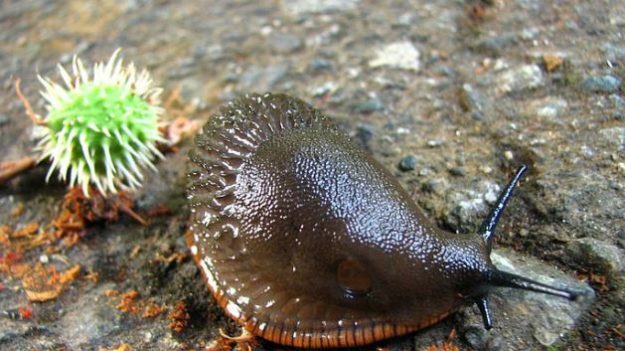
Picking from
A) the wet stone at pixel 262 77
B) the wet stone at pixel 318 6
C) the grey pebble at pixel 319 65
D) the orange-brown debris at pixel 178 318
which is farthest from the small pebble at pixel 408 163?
the wet stone at pixel 318 6

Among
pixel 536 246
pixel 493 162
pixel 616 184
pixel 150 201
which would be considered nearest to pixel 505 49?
pixel 493 162

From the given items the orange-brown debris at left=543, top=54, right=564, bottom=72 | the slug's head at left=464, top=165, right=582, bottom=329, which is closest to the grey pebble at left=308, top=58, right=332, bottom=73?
the orange-brown debris at left=543, top=54, right=564, bottom=72

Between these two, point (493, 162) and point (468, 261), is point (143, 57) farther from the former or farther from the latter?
point (468, 261)

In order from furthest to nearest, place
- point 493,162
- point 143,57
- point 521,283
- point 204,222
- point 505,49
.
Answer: point 143,57 < point 505,49 < point 493,162 < point 204,222 < point 521,283

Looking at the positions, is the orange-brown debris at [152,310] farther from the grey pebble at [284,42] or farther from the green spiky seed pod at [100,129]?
the grey pebble at [284,42]

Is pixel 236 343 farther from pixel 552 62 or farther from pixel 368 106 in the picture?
pixel 552 62

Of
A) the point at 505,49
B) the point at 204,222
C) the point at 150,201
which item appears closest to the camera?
the point at 204,222

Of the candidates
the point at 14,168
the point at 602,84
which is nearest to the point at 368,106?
the point at 602,84
